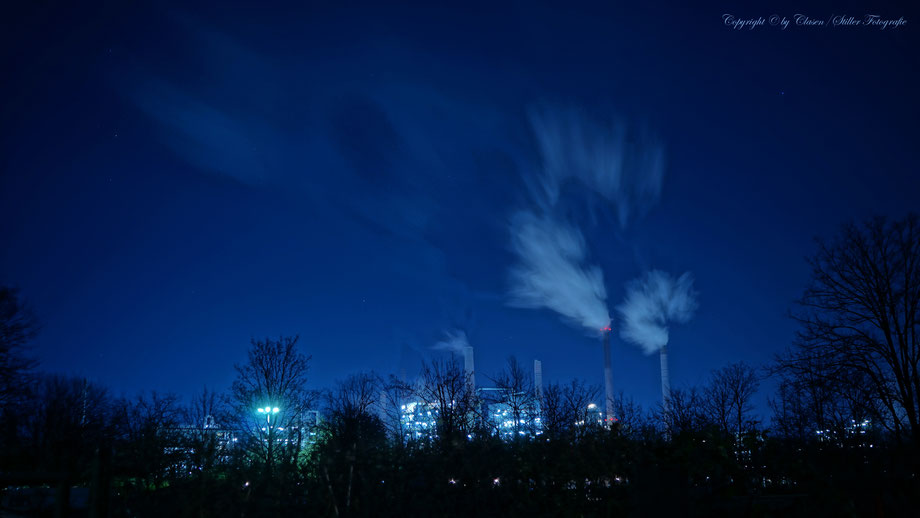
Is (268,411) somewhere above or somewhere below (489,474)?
above

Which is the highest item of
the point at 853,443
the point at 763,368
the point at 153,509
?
the point at 763,368

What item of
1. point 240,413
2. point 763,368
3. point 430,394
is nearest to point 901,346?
point 763,368

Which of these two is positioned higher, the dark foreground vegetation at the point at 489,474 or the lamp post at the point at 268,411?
the lamp post at the point at 268,411

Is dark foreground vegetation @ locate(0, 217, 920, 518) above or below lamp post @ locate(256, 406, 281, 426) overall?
below

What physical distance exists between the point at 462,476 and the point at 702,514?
2.51 m

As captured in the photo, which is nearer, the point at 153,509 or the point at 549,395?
the point at 153,509

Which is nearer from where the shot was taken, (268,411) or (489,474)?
(489,474)

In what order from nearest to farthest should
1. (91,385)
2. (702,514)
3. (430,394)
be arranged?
(702,514) < (430,394) < (91,385)

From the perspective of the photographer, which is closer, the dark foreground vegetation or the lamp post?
the dark foreground vegetation

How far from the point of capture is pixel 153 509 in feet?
21.4

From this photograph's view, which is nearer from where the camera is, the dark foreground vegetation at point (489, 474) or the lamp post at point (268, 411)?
the dark foreground vegetation at point (489, 474)

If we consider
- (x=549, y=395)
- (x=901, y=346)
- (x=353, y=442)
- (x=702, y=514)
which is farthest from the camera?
(x=549, y=395)

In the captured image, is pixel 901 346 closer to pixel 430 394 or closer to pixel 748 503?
pixel 748 503

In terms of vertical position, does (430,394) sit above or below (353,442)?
above
